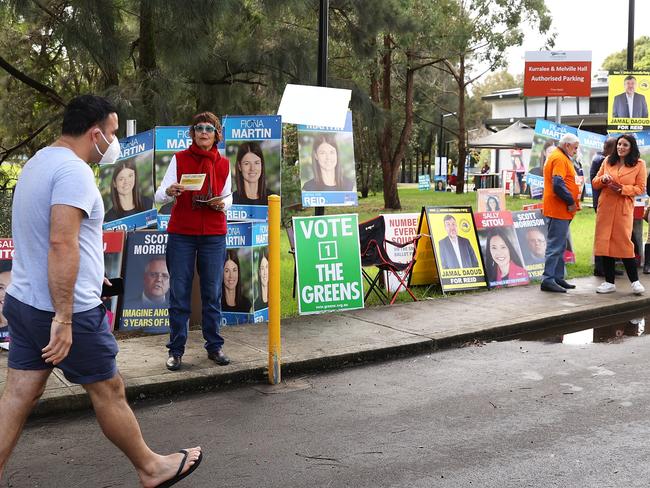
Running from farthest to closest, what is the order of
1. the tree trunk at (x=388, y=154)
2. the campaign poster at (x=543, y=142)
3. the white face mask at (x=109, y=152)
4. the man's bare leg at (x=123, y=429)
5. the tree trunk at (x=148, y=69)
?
the tree trunk at (x=388, y=154) < the campaign poster at (x=543, y=142) < the tree trunk at (x=148, y=69) < the white face mask at (x=109, y=152) < the man's bare leg at (x=123, y=429)

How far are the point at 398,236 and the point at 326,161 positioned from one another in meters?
1.54

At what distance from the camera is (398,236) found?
31.9 feet

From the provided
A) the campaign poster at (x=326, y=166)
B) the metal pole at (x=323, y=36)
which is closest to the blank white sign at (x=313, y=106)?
the campaign poster at (x=326, y=166)

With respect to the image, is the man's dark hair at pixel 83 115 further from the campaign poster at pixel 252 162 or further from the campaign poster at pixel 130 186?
the campaign poster at pixel 130 186

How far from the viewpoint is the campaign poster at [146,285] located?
24.5 feet

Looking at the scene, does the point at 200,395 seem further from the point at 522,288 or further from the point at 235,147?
the point at 522,288

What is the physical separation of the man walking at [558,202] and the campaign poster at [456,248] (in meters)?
0.88

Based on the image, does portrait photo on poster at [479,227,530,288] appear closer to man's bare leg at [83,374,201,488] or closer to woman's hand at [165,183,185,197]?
woman's hand at [165,183,185,197]

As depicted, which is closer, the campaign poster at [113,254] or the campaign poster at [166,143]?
the campaign poster at [113,254]

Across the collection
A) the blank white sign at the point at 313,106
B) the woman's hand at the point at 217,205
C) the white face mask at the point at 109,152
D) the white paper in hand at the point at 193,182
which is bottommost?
the woman's hand at the point at 217,205

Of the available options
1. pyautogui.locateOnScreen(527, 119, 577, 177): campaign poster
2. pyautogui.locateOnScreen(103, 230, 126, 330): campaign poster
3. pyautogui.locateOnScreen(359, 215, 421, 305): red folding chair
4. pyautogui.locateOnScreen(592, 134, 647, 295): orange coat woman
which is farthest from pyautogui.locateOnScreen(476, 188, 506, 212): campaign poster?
pyautogui.locateOnScreen(103, 230, 126, 330): campaign poster

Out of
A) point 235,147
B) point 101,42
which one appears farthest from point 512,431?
point 101,42

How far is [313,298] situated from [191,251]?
2607mm

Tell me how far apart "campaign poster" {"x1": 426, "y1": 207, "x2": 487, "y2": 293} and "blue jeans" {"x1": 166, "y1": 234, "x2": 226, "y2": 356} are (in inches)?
161
